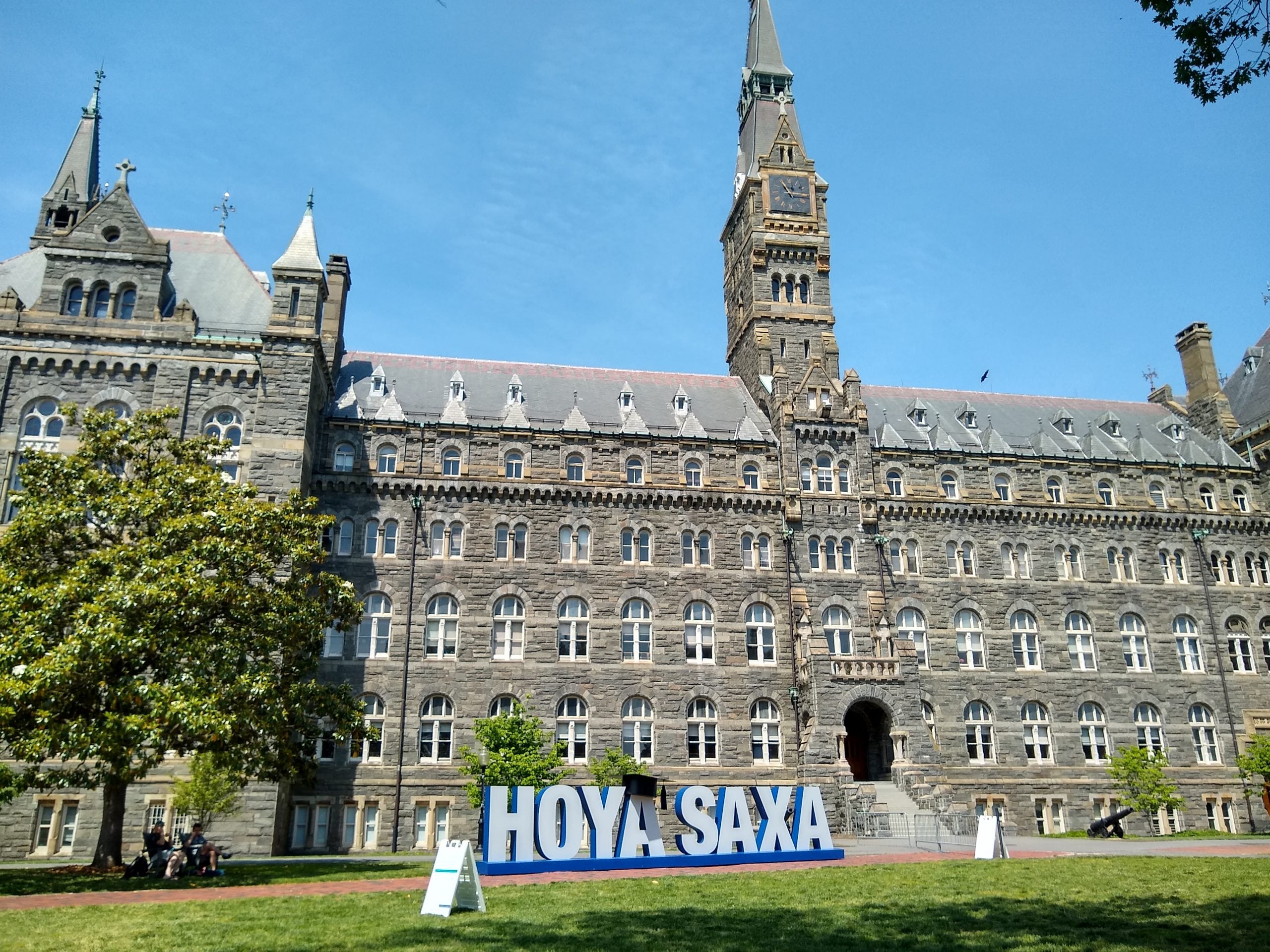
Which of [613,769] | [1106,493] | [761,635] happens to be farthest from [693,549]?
[1106,493]

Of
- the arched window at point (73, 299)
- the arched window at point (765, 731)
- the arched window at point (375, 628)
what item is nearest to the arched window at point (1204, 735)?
the arched window at point (765, 731)

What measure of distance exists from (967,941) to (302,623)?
65.4 feet

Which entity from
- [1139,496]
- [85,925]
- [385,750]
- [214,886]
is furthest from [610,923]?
[1139,496]

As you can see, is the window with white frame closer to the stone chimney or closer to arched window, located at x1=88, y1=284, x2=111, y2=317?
the stone chimney

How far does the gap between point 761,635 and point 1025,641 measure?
13.2m

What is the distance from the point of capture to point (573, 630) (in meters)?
42.8

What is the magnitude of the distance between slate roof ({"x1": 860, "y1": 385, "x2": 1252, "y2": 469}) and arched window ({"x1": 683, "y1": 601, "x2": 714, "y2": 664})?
12.3 meters

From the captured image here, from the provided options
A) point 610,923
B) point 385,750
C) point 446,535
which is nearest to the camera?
point 610,923

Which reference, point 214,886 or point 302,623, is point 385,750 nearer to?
point 302,623

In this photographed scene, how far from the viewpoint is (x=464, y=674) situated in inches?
1622

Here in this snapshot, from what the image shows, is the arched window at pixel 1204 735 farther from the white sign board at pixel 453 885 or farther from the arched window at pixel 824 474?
the white sign board at pixel 453 885

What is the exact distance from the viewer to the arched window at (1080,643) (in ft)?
154

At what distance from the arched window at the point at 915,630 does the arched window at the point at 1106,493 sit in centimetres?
1223

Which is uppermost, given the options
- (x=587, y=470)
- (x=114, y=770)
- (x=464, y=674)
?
(x=587, y=470)
